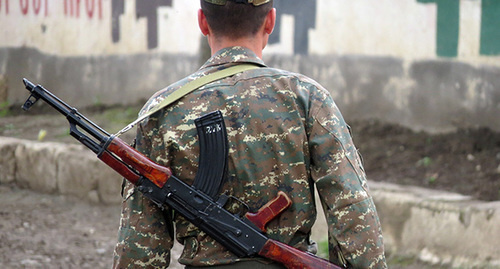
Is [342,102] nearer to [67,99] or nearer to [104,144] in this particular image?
[67,99]

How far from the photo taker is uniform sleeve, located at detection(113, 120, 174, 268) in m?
1.98

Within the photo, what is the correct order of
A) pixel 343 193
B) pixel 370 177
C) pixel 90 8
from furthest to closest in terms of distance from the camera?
pixel 90 8, pixel 370 177, pixel 343 193

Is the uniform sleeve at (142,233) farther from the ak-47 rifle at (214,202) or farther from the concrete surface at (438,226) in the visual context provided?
the concrete surface at (438,226)

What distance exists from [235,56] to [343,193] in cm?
50

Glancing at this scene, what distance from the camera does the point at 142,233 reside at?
198cm

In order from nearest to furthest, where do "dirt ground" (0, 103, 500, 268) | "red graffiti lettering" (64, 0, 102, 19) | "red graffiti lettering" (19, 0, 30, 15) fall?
1. "dirt ground" (0, 103, 500, 268)
2. "red graffiti lettering" (64, 0, 102, 19)
3. "red graffiti lettering" (19, 0, 30, 15)

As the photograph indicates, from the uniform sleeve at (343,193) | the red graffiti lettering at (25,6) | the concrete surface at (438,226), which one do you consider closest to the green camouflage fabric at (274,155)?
the uniform sleeve at (343,193)

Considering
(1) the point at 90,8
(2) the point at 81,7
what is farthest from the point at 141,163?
(2) the point at 81,7

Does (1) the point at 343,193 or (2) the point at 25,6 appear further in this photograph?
(2) the point at 25,6

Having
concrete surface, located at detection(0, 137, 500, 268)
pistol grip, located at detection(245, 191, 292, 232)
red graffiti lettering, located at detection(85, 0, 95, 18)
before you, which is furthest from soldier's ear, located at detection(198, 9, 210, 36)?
red graffiti lettering, located at detection(85, 0, 95, 18)

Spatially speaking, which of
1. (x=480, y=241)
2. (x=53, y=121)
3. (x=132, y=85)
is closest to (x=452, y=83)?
(x=480, y=241)

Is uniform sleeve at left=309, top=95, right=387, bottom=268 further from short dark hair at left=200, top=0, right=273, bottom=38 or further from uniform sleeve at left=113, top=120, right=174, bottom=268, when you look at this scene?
uniform sleeve at left=113, top=120, right=174, bottom=268

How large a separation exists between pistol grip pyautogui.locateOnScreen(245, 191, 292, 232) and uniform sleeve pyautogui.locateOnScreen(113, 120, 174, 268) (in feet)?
0.91

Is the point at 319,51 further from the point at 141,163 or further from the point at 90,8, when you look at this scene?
the point at 141,163
